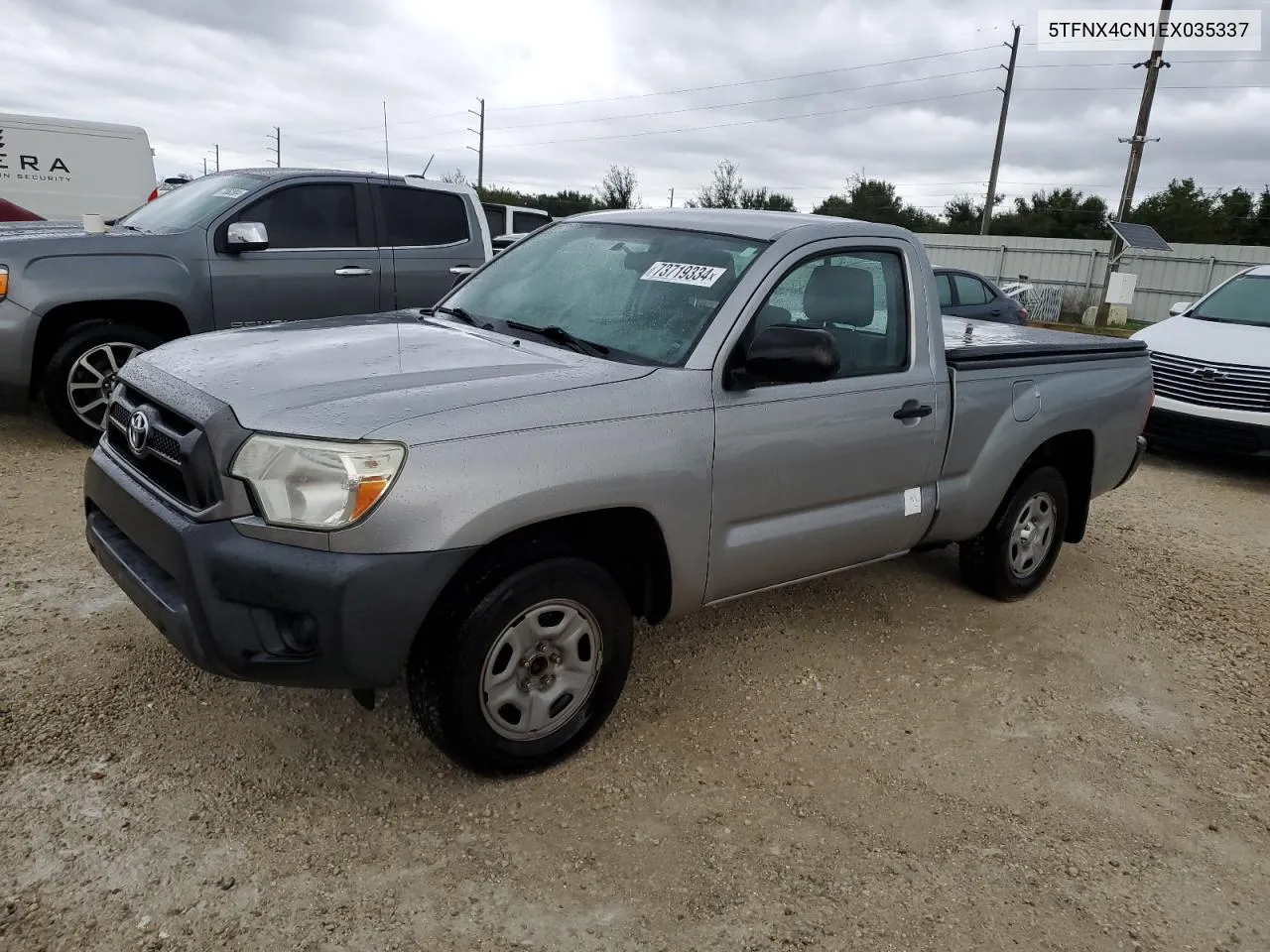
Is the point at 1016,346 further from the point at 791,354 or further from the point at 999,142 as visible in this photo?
the point at 999,142

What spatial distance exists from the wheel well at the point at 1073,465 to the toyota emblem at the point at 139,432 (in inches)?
146

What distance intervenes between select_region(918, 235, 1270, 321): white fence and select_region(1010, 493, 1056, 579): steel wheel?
22585 millimetres

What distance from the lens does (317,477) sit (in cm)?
251

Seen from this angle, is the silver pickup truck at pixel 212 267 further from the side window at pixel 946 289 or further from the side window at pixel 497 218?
the side window at pixel 497 218

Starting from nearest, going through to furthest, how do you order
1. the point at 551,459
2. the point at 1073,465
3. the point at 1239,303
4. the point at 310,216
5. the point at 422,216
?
the point at 551,459
the point at 1073,465
the point at 310,216
the point at 422,216
the point at 1239,303

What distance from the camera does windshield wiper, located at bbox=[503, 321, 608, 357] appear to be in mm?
3314

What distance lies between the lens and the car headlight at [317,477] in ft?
8.19

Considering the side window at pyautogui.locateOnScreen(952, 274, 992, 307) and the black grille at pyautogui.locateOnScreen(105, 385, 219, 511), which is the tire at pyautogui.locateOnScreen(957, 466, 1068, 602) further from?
the side window at pyautogui.locateOnScreen(952, 274, 992, 307)

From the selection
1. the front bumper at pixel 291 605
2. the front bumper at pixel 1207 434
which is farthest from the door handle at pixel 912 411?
the front bumper at pixel 1207 434

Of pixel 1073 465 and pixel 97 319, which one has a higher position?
pixel 97 319

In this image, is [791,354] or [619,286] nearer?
[791,354]

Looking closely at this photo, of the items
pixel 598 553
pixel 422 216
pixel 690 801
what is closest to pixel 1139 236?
pixel 422 216

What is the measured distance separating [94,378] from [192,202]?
1.57 meters

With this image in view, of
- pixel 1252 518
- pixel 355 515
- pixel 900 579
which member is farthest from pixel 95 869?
pixel 1252 518
